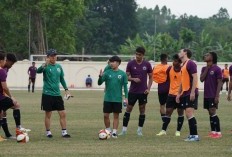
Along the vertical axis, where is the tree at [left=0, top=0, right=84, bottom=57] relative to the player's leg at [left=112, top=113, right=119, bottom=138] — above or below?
above

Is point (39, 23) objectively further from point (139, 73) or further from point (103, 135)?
point (103, 135)

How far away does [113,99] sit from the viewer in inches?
659

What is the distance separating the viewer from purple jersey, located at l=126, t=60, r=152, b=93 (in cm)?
1742

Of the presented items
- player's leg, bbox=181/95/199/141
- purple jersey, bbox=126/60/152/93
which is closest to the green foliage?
purple jersey, bbox=126/60/152/93

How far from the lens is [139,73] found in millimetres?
17422

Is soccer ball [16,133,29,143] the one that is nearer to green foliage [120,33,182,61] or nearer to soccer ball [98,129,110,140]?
soccer ball [98,129,110,140]

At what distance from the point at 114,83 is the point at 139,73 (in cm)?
97

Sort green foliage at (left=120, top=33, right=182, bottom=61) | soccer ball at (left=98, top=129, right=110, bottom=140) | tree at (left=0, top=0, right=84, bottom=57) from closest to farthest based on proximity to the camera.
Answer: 1. soccer ball at (left=98, top=129, right=110, bottom=140)
2. tree at (left=0, top=0, right=84, bottom=57)
3. green foliage at (left=120, top=33, right=182, bottom=61)

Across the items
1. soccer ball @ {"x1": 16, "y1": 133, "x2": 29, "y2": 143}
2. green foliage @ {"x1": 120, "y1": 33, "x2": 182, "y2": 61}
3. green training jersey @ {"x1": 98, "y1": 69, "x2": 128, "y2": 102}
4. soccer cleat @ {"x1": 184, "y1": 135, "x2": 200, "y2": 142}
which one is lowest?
green foliage @ {"x1": 120, "y1": 33, "x2": 182, "y2": 61}

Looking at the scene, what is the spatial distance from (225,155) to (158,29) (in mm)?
166234

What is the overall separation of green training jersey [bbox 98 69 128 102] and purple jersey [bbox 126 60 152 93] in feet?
2.24

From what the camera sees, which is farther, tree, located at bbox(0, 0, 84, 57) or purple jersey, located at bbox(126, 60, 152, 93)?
tree, located at bbox(0, 0, 84, 57)

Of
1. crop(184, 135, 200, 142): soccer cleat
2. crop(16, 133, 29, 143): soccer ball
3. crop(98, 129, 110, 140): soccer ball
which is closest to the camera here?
crop(16, 133, 29, 143): soccer ball

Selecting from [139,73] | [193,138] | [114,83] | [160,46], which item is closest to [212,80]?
[139,73]
